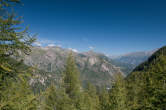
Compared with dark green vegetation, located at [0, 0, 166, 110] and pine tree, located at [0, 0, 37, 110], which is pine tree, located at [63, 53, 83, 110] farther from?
pine tree, located at [0, 0, 37, 110]

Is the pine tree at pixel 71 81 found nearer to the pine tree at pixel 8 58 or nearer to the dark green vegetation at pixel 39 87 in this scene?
the dark green vegetation at pixel 39 87

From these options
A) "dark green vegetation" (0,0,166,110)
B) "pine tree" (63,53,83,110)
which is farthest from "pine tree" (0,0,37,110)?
"pine tree" (63,53,83,110)

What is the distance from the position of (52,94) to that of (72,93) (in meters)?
5.85

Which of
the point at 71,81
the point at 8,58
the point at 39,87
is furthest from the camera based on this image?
the point at 71,81

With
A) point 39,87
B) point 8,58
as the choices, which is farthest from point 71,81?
point 8,58

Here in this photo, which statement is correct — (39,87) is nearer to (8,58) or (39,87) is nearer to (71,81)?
(8,58)

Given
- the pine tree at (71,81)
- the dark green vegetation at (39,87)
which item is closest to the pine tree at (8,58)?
the dark green vegetation at (39,87)

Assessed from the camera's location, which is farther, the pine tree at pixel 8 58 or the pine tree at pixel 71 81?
the pine tree at pixel 71 81

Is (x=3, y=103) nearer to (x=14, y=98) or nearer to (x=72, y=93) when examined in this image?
(x=14, y=98)

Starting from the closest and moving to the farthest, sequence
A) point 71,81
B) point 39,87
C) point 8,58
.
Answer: point 8,58 < point 39,87 < point 71,81

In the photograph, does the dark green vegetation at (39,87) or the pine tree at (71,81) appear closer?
the dark green vegetation at (39,87)

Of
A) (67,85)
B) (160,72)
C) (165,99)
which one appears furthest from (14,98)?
(67,85)

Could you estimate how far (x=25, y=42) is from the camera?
640 cm

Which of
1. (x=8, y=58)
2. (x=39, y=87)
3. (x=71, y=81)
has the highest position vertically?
(x=8, y=58)
